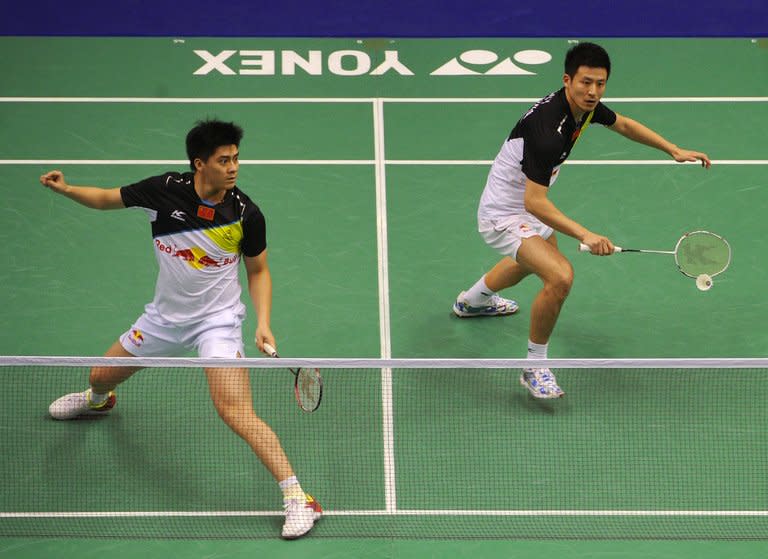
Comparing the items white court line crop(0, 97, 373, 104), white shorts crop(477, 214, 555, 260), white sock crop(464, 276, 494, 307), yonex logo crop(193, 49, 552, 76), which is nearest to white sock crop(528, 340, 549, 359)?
white shorts crop(477, 214, 555, 260)

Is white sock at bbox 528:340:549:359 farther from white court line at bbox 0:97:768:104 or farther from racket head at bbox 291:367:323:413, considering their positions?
white court line at bbox 0:97:768:104

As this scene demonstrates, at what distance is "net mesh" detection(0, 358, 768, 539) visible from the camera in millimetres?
6656

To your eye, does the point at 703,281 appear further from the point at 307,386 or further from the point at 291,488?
the point at 291,488

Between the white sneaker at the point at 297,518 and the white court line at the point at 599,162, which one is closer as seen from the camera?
the white sneaker at the point at 297,518

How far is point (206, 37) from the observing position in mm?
11562

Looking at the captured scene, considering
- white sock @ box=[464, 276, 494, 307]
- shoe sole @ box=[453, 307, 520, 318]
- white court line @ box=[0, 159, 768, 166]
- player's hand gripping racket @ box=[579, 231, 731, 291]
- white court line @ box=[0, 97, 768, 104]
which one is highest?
white court line @ box=[0, 97, 768, 104]

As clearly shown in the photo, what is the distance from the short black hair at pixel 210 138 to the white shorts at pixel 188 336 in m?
0.88

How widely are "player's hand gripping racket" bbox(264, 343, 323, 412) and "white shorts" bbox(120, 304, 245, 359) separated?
0.34 metres

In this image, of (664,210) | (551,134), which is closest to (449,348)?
(551,134)

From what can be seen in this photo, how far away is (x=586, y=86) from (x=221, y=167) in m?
2.15

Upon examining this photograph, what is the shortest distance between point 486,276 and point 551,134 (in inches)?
48.4

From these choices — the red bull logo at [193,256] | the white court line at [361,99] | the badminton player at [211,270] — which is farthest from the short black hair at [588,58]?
the white court line at [361,99]

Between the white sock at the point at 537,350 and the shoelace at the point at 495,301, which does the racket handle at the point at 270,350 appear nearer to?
the white sock at the point at 537,350

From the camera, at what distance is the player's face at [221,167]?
646cm
